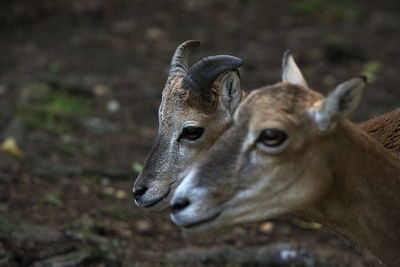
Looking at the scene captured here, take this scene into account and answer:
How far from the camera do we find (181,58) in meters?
7.21

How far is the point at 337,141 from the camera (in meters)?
4.88

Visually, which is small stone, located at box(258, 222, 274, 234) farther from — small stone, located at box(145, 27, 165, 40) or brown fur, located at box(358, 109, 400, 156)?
small stone, located at box(145, 27, 165, 40)

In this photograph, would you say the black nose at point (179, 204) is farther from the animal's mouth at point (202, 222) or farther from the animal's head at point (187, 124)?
the animal's head at point (187, 124)

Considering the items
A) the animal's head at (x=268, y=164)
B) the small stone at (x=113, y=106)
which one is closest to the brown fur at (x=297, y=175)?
the animal's head at (x=268, y=164)

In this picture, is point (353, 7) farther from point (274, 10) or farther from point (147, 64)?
point (147, 64)

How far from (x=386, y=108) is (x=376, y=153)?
794 cm

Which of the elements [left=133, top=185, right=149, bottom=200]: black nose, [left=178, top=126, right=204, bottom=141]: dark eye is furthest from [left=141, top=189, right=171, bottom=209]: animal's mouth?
[left=178, top=126, right=204, bottom=141]: dark eye

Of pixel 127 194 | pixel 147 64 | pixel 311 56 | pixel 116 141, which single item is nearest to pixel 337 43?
pixel 311 56

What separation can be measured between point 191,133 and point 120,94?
24.4 ft

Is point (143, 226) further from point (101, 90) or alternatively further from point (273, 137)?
point (101, 90)

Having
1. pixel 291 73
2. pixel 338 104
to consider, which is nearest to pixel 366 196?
pixel 338 104

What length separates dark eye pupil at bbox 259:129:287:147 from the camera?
472 centimetres

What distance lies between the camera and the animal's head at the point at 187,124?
645 cm

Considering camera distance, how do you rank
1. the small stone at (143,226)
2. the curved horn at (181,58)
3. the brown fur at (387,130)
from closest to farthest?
the brown fur at (387,130)
the curved horn at (181,58)
the small stone at (143,226)
